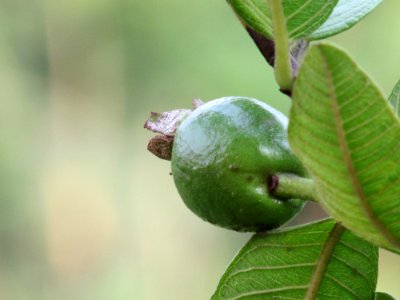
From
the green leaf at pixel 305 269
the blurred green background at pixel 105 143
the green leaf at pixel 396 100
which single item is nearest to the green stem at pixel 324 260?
the green leaf at pixel 305 269

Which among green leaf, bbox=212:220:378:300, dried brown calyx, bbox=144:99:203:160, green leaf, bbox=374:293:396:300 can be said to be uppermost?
Answer: dried brown calyx, bbox=144:99:203:160

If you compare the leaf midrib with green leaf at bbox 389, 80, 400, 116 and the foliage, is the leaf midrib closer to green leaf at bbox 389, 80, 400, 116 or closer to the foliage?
the foliage

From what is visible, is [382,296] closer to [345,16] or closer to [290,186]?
[290,186]

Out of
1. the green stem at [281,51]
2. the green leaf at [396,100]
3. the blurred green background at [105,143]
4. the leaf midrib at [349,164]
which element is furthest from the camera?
the blurred green background at [105,143]

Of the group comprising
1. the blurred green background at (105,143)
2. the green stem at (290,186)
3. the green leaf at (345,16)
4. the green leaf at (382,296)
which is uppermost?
the green leaf at (345,16)

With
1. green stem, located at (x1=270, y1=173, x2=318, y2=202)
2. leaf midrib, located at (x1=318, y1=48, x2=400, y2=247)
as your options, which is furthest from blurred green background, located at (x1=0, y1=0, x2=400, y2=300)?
leaf midrib, located at (x1=318, y1=48, x2=400, y2=247)

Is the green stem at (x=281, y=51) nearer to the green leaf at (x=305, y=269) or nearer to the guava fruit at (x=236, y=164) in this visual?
the guava fruit at (x=236, y=164)

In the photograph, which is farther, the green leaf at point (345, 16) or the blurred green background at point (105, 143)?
the blurred green background at point (105, 143)

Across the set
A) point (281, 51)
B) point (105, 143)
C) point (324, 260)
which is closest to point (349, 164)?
point (281, 51)
